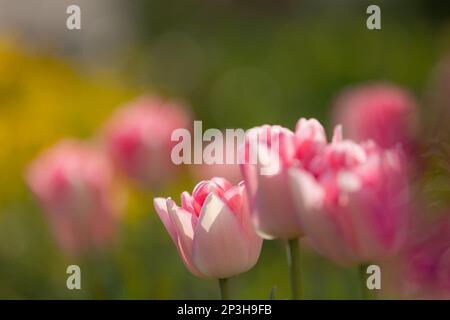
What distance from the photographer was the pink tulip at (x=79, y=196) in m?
1.62

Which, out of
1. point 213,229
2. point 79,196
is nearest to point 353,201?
point 213,229

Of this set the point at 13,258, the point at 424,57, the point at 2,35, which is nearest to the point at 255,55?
the point at 424,57

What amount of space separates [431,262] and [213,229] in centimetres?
19

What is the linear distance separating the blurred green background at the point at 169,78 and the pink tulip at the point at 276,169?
1.67 ft

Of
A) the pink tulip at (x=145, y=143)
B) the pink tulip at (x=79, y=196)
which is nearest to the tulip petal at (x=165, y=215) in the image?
the pink tulip at (x=79, y=196)

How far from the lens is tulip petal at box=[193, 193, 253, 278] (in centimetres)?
82

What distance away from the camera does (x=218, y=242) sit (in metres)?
0.83

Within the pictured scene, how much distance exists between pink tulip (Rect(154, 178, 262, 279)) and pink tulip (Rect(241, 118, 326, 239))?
33 mm

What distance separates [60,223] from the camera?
5.45ft

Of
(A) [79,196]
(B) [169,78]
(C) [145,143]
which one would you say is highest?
(B) [169,78]

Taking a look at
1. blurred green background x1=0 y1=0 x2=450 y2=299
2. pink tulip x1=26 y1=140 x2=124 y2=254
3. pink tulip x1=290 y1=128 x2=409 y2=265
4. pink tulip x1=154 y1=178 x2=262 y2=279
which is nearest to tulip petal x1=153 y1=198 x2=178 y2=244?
pink tulip x1=154 y1=178 x2=262 y2=279

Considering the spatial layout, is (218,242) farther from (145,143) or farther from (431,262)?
(145,143)
